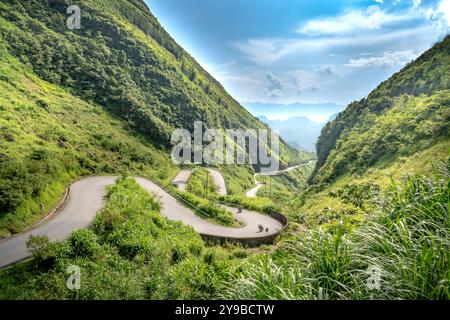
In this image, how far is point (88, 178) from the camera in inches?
1596

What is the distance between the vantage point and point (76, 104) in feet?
205

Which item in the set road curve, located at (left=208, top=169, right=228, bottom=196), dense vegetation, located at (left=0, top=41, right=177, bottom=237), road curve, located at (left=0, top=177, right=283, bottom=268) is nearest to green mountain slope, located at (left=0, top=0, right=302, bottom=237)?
dense vegetation, located at (left=0, top=41, right=177, bottom=237)

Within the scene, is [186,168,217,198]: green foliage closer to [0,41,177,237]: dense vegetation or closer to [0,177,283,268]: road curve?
[0,41,177,237]: dense vegetation

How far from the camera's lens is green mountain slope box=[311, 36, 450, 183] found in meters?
46.4

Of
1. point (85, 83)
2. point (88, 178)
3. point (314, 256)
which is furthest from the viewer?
point (85, 83)

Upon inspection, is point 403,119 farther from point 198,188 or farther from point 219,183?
point 219,183

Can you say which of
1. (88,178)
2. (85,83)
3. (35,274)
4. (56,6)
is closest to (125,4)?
Result: (56,6)

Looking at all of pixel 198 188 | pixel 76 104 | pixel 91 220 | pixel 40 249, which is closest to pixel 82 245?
pixel 40 249

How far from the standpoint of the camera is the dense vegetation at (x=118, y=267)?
12141mm

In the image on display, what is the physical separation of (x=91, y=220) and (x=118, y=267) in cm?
981

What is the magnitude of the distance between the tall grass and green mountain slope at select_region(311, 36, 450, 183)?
3866 cm
